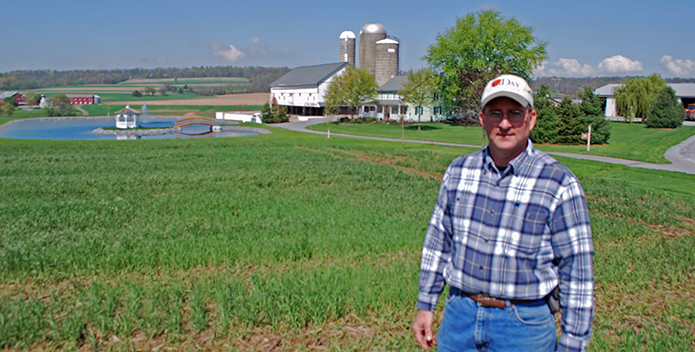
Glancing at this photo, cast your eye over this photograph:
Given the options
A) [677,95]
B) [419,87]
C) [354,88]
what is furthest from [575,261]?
[677,95]

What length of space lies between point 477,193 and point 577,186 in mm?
549

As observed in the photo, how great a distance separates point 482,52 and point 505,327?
6126 centimetres

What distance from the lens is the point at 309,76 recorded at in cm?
8050

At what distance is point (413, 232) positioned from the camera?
898 cm

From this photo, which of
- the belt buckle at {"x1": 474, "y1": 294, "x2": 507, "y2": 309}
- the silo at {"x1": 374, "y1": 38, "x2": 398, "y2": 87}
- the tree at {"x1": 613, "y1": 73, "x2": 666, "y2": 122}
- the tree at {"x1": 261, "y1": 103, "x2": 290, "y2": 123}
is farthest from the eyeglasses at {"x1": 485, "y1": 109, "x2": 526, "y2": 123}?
the silo at {"x1": 374, "y1": 38, "x2": 398, "y2": 87}

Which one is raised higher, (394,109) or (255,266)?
(394,109)

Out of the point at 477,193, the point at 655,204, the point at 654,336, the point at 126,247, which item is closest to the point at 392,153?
the point at 655,204

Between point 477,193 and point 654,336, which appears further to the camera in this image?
point 654,336

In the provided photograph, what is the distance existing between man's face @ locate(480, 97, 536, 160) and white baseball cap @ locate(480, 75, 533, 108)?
2.1 inches

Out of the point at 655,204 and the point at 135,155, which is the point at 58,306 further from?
the point at 135,155

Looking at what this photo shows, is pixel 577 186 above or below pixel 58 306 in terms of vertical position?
above

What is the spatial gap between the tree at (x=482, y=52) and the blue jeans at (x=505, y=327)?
55.3 meters

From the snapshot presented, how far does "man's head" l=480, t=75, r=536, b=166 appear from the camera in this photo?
2.88 m

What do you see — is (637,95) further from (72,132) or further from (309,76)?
(72,132)
